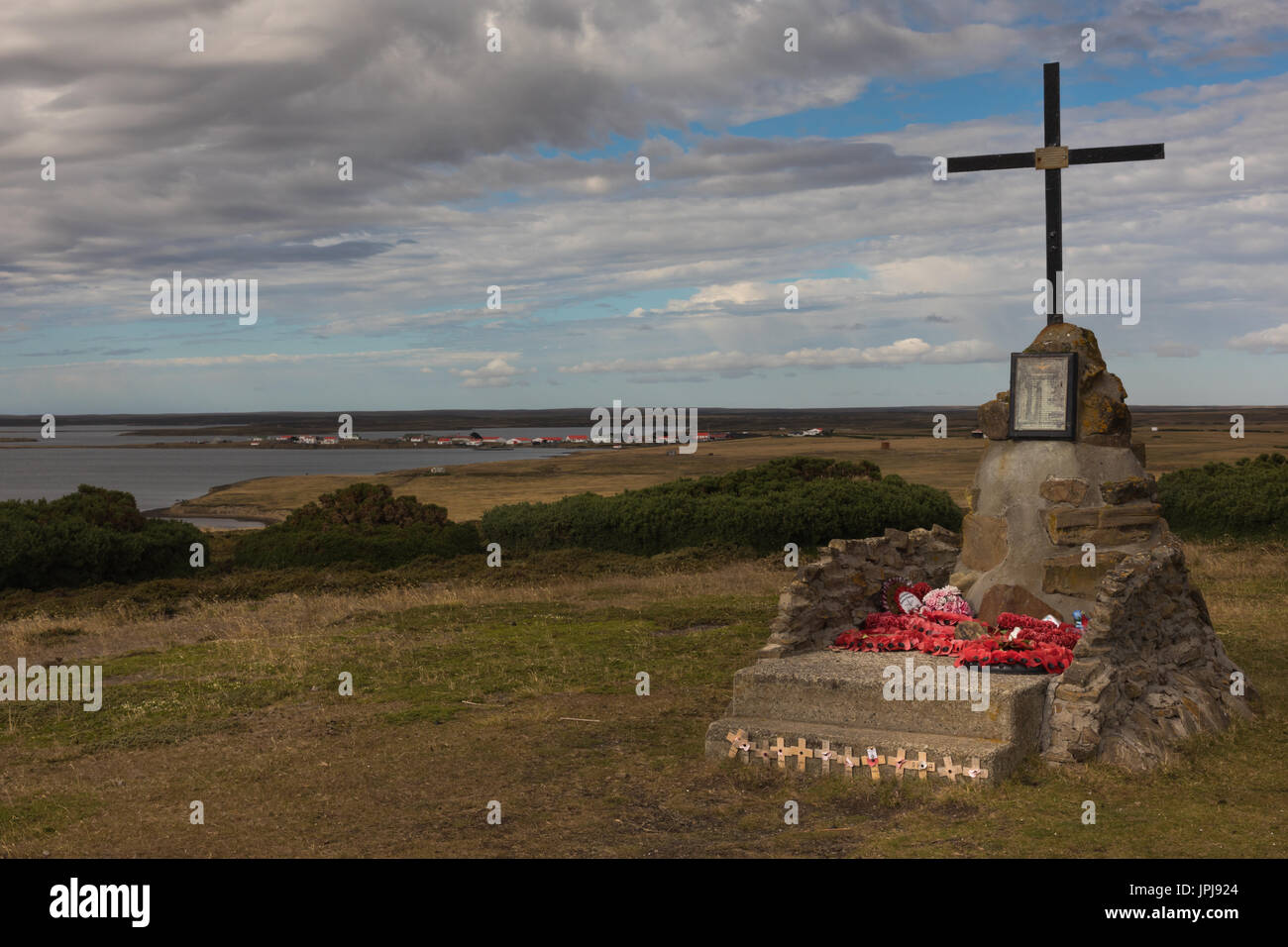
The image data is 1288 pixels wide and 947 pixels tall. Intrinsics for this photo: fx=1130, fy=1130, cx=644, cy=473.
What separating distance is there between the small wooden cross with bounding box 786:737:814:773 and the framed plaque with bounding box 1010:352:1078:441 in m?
4.12

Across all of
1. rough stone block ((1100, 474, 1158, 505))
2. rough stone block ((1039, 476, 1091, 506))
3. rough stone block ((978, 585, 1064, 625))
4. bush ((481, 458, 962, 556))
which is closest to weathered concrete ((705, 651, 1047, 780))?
rough stone block ((978, 585, 1064, 625))

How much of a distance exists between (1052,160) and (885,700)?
570 cm

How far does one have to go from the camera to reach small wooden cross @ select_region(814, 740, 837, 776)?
9.02m

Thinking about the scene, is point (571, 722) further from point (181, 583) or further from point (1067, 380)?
point (181, 583)

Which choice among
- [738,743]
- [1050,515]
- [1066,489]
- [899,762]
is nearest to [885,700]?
[899,762]

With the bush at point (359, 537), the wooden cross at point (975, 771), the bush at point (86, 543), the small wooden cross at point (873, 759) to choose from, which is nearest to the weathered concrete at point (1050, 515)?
the wooden cross at point (975, 771)

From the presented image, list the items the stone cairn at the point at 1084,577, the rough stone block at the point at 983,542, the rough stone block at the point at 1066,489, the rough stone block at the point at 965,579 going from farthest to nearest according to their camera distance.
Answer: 1. the rough stone block at the point at 965,579
2. the rough stone block at the point at 983,542
3. the rough stone block at the point at 1066,489
4. the stone cairn at the point at 1084,577

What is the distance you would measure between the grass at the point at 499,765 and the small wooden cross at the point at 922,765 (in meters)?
0.14

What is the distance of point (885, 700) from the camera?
361 inches

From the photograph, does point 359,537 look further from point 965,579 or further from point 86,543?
point 965,579

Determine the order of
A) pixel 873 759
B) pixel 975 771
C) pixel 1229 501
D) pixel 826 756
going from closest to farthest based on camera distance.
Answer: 1. pixel 975 771
2. pixel 873 759
3. pixel 826 756
4. pixel 1229 501

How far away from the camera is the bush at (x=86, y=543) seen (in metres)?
20.9

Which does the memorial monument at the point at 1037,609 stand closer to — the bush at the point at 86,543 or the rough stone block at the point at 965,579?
the rough stone block at the point at 965,579

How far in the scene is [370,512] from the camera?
84.3ft
